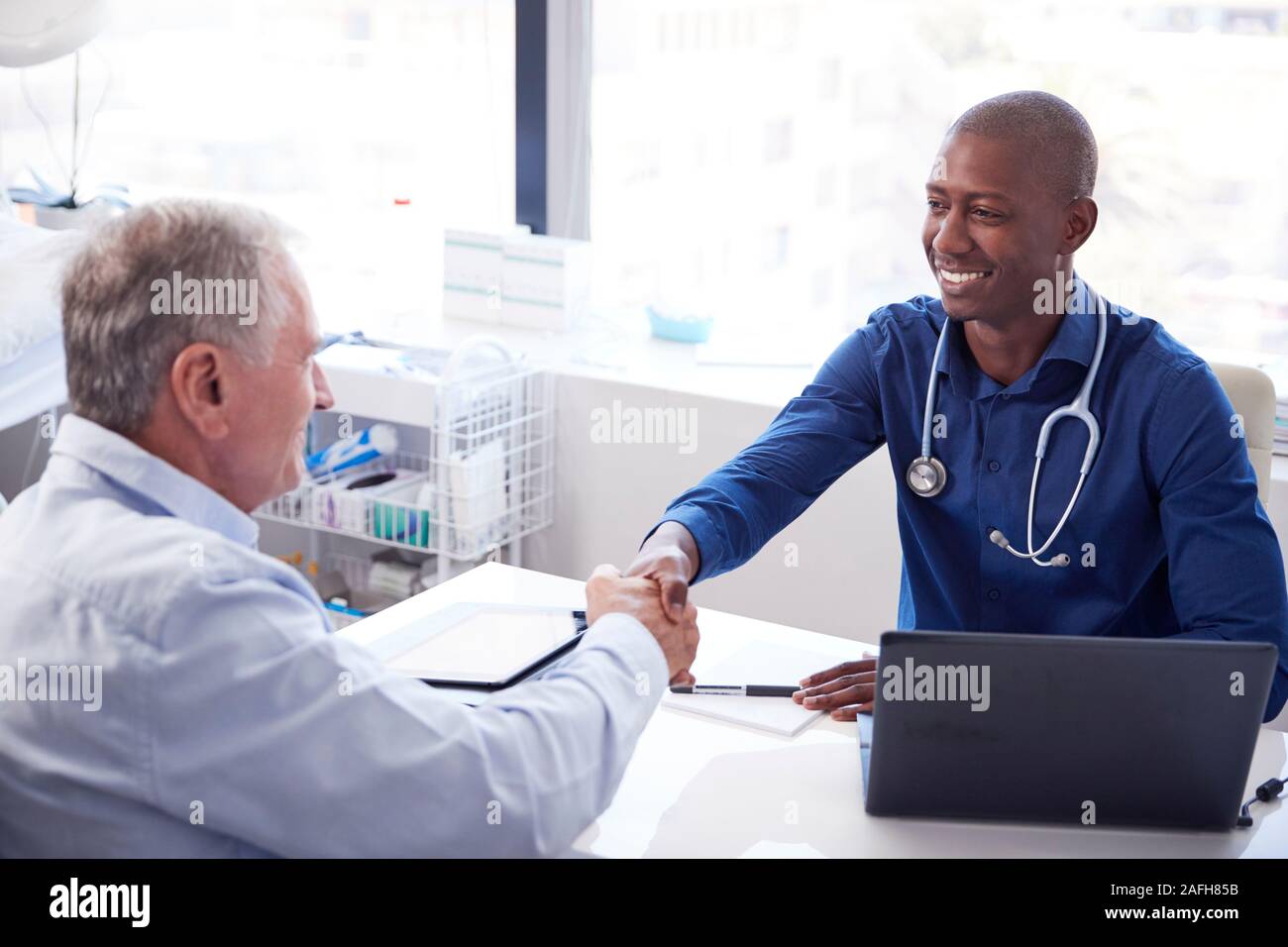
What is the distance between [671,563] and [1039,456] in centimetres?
48

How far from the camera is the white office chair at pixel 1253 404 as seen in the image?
1.85 meters

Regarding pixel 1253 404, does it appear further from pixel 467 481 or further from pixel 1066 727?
pixel 467 481

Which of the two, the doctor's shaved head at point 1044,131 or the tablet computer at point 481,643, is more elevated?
the doctor's shaved head at point 1044,131

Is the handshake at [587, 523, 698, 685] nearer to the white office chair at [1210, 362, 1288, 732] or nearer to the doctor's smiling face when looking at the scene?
the doctor's smiling face

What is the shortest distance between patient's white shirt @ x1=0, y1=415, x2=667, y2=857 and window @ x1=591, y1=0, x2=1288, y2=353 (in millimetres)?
2097

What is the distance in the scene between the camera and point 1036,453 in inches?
69.3

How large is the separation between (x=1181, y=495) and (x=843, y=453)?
0.49 m

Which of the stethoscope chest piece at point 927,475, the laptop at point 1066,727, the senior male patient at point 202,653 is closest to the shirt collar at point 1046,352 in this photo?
the stethoscope chest piece at point 927,475

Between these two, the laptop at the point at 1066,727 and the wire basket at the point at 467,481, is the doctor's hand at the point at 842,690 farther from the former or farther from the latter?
the wire basket at the point at 467,481

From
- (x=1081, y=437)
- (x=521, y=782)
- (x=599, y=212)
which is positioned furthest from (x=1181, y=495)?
(x=599, y=212)

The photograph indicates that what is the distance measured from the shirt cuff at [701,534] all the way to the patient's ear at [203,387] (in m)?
0.74

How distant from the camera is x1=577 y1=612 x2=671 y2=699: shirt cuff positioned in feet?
4.14

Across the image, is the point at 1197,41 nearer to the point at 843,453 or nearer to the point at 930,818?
the point at 843,453
